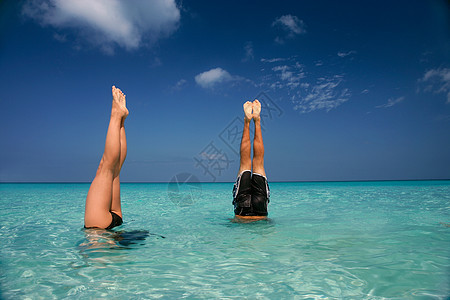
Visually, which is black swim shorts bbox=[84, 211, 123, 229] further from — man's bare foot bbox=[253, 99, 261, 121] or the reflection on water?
man's bare foot bbox=[253, 99, 261, 121]

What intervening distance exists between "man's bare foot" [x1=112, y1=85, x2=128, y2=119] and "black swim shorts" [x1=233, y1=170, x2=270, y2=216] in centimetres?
268

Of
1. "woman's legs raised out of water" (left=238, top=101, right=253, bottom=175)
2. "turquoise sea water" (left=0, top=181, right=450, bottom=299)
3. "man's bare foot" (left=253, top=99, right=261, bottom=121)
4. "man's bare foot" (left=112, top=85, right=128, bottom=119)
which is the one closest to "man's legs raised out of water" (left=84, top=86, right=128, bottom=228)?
"man's bare foot" (left=112, top=85, right=128, bottom=119)

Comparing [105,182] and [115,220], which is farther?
[115,220]

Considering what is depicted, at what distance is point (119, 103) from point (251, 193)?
3219 mm

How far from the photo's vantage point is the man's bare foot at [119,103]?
3.99m

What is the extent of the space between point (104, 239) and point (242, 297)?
98.9 inches

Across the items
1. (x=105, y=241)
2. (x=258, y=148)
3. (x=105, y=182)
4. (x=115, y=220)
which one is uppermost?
(x=258, y=148)

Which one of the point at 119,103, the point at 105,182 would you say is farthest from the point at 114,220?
the point at 119,103

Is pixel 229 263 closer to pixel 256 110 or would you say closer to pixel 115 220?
pixel 115 220

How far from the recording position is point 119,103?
4.04 metres

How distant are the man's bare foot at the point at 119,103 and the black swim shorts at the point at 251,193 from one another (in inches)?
105

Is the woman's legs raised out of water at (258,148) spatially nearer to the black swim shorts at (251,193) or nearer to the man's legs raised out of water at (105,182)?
the black swim shorts at (251,193)

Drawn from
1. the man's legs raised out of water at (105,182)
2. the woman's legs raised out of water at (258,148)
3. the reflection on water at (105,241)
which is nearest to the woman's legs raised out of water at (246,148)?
the woman's legs raised out of water at (258,148)

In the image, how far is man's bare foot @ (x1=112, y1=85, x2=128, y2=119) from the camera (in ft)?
13.1
